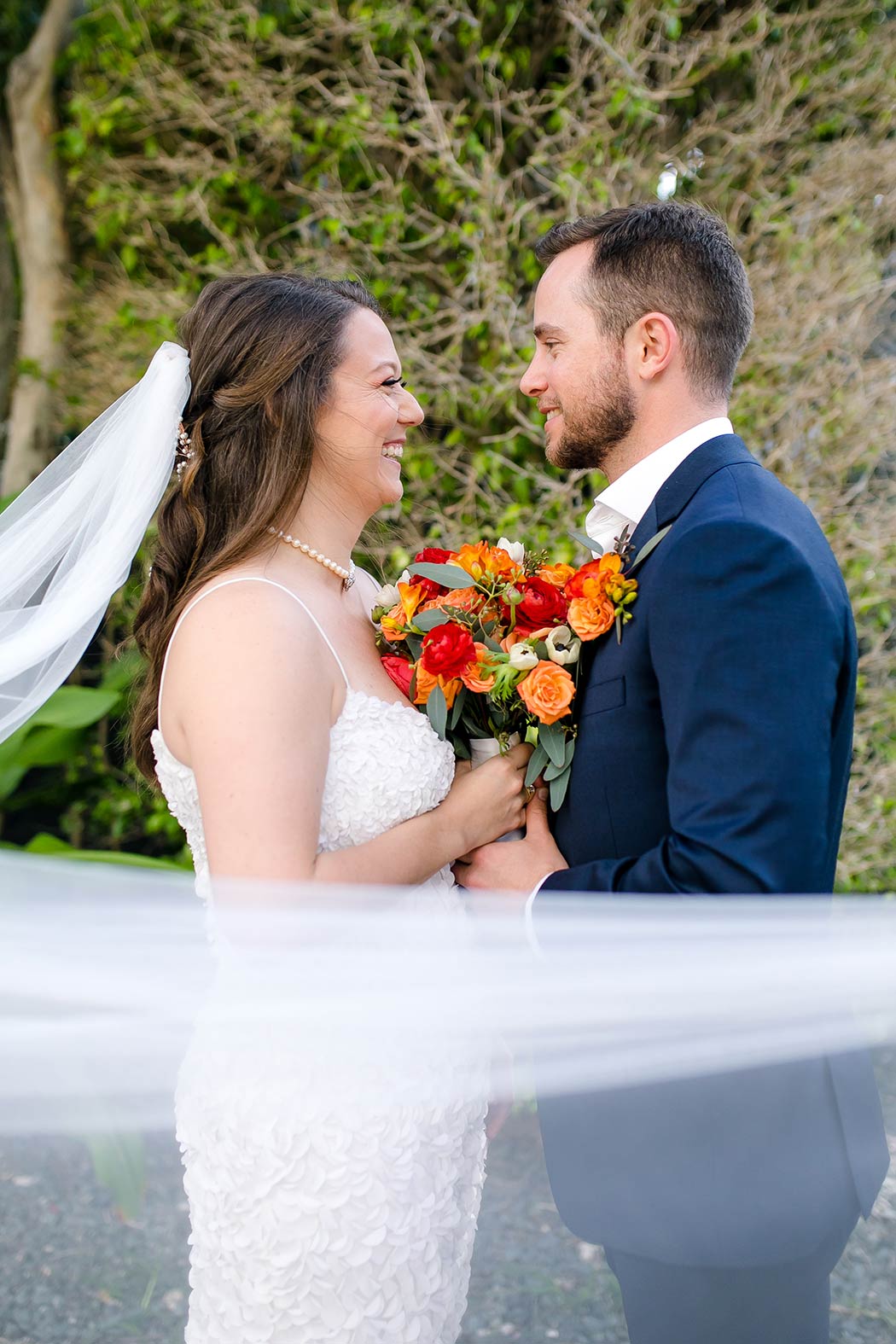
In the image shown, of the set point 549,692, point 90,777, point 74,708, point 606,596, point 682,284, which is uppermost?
point 682,284

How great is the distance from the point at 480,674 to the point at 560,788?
239 millimetres

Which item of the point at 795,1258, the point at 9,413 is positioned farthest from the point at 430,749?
the point at 9,413

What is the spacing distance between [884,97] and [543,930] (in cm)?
374

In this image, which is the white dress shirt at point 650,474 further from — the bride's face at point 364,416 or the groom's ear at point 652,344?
the bride's face at point 364,416

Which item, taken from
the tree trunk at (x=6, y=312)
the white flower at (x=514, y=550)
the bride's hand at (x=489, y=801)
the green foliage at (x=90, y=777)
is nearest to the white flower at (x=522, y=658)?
the bride's hand at (x=489, y=801)

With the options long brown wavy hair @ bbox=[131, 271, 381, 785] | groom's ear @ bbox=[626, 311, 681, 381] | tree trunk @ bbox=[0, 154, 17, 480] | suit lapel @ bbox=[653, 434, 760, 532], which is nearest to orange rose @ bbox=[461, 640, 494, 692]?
suit lapel @ bbox=[653, 434, 760, 532]

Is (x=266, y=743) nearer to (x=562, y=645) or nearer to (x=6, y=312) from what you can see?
(x=562, y=645)

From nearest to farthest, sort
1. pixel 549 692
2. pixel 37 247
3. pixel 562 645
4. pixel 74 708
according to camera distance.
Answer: pixel 549 692
pixel 562 645
pixel 74 708
pixel 37 247

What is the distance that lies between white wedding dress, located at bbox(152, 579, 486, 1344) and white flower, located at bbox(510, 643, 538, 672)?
437mm

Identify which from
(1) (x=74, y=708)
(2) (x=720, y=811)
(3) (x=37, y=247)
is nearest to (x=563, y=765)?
(2) (x=720, y=811)

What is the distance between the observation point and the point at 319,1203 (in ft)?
5.65

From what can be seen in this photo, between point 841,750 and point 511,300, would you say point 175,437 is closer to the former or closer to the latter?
point 841,750

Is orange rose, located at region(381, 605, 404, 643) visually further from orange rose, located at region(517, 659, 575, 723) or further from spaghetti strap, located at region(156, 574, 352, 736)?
orange rose, located at region(517, 659, 575, 723)

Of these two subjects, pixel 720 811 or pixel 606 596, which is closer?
pixel 720 811
